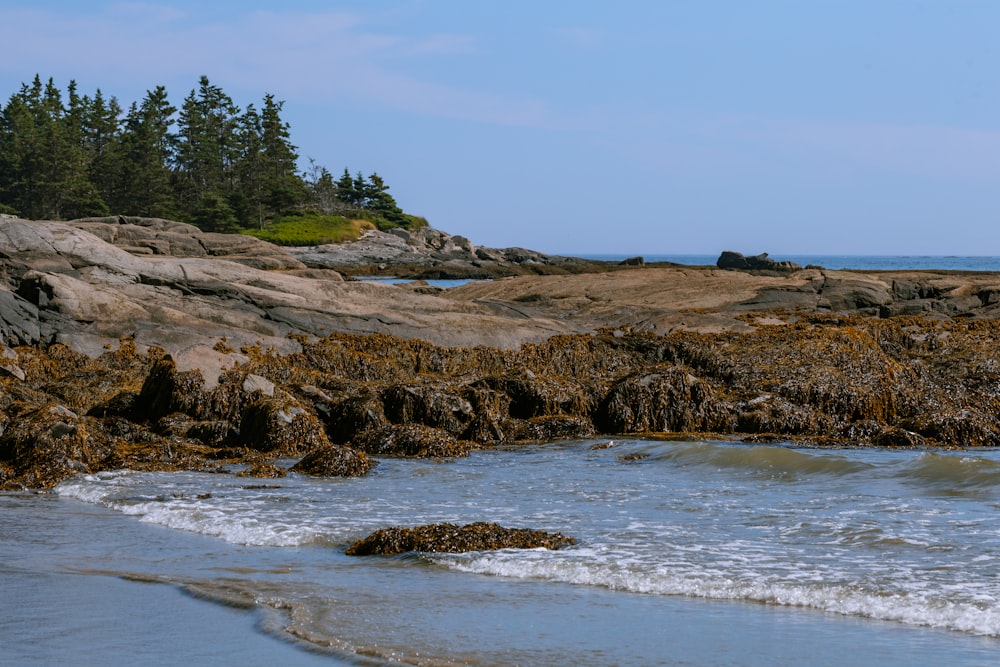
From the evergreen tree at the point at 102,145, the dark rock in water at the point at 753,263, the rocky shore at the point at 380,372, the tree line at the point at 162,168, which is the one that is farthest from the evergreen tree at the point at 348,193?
the rocky shore at the point at 380,372

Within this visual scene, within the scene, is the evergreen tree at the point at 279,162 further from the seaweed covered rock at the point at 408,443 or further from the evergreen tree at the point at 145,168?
the seaweed covered rock at the point at 408,443

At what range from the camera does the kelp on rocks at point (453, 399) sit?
1386cm

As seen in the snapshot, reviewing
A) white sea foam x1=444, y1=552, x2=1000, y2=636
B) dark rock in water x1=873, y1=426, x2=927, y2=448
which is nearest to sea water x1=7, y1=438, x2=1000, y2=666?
white sea foam x1=444, y1=552, x2=1000, y2=636

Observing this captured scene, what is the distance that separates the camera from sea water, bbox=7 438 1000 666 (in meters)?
6.46

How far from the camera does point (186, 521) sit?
33.9ft

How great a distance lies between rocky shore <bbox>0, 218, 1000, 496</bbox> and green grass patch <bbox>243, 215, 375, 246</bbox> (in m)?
57.9

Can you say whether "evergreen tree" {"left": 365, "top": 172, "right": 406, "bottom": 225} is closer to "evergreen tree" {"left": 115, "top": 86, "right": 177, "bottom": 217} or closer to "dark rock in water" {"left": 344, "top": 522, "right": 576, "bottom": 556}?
"evergreen tree" {"left": 115, "top": 86, "right": 177, "bottom": 217}

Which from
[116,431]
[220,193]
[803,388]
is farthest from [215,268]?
[220,193]

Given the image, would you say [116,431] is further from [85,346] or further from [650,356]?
[650,356]

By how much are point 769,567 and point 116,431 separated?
957 centimetres

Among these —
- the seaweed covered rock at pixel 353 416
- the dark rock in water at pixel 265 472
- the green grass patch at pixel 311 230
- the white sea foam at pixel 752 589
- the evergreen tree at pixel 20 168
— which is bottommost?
the dark rock in water at pixel 265 472

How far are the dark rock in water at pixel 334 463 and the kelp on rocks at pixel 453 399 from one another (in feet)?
0.07

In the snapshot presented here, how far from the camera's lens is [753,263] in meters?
62.6

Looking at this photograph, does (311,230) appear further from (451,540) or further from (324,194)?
(451,540)
